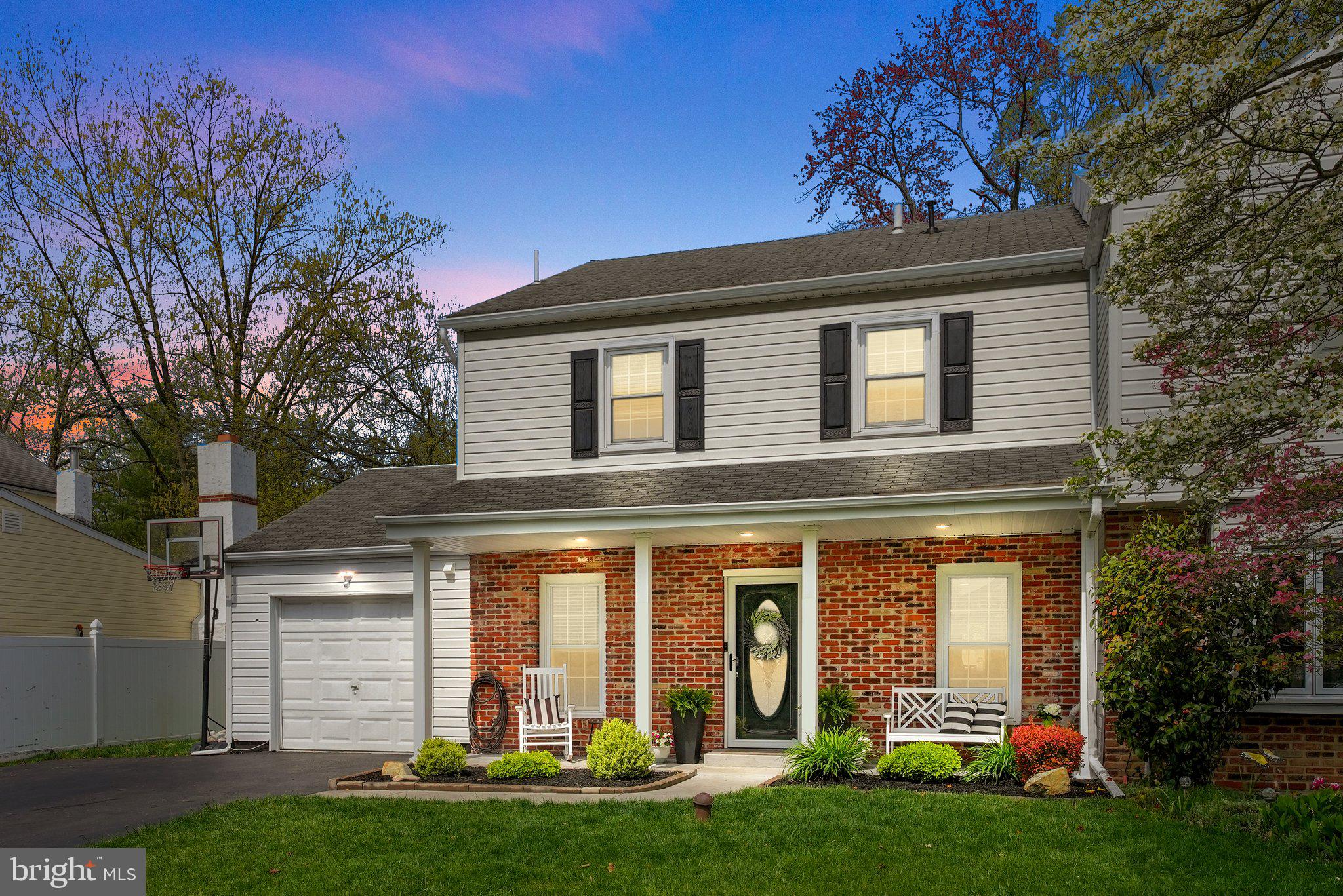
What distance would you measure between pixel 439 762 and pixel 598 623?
305 cm

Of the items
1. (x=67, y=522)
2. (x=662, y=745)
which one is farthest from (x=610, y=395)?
(x=67, y=522)

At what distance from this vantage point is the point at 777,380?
43.1ft

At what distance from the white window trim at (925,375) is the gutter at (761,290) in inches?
17.1

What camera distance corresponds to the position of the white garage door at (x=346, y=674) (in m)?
15.0

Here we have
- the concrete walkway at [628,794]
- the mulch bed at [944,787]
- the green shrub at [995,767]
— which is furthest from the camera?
the green shrub at [995,767]

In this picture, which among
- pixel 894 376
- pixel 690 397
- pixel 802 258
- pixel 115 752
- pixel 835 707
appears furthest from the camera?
pixel 115 752

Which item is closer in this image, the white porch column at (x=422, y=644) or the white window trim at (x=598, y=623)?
the white porch column at (x=422, y=644)

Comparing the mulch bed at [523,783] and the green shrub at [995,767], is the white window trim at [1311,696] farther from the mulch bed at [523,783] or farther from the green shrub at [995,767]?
the mulch bed at [523,783]

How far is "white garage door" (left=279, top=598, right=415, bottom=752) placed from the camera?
49.4ft

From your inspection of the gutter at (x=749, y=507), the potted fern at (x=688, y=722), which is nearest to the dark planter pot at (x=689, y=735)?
the potted fern at (x=688, y=722)

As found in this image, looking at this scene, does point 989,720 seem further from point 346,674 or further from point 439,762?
point 346,674

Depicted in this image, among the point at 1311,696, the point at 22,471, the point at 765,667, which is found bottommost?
the point at 765,667

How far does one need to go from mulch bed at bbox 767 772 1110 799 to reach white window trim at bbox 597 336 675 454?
4.47 metres

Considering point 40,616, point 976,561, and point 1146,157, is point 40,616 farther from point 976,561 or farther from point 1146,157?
point 1146,157
